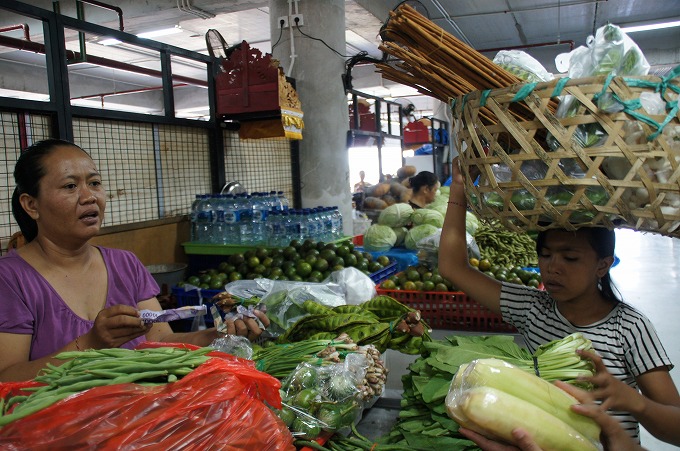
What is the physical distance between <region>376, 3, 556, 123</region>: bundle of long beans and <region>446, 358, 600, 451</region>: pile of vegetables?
0.58 m

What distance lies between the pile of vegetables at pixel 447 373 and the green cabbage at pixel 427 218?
12.1 feet

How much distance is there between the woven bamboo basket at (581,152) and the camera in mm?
1005

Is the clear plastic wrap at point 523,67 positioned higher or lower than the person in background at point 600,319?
higher

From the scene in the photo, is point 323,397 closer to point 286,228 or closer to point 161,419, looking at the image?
point 161,419

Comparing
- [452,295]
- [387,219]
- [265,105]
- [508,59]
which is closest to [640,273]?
[387,219]

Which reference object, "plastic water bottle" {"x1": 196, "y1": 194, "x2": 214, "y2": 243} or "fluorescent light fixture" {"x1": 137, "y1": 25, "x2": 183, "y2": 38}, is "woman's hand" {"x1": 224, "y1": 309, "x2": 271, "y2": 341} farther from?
"fluorescent light fixture" {"x1": 137, "y1": 25, "x2": 183, "y2": 38}

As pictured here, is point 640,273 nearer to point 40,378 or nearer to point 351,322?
point 351,322

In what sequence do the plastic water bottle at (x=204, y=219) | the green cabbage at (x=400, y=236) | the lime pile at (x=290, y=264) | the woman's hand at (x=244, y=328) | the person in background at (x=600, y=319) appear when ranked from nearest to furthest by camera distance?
the person in background at (x=600, y=319) → the woman's hand at (x=244, y=328) → the lime pile at (x=290, y=264) → the plastic water bottle at (x=204, y=219) → the green cabbage at (x=400, y=236)

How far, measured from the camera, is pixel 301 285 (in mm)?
2867

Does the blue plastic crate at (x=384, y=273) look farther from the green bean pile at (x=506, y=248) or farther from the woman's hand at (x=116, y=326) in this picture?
the woman's hand at (x=116, y=326)

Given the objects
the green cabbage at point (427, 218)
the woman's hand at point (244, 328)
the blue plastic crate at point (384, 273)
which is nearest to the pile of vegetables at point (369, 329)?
the woman's hand at point (244, 328)

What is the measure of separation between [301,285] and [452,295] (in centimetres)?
106

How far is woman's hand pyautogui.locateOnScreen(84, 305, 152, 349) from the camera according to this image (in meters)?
1.57

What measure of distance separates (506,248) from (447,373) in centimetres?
289
